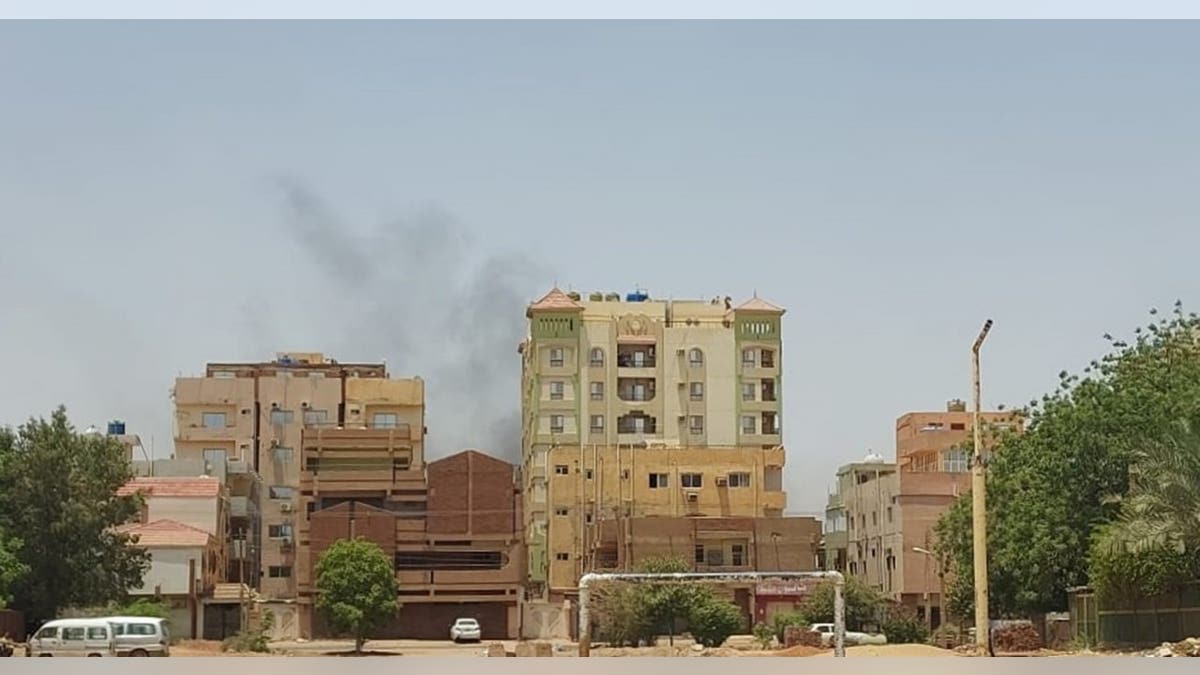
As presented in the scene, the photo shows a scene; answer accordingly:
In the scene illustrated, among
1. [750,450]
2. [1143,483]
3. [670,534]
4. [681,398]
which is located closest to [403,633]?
[670,534]

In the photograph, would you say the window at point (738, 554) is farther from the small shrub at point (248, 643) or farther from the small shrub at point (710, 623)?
the small shrub at point (248, 643)

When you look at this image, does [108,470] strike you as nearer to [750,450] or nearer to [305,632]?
[305,632]

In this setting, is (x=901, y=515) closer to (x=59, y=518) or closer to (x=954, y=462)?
(x=954, y=462)

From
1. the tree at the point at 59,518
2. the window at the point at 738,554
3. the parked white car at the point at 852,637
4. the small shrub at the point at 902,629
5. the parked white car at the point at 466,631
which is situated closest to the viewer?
the tree at the point at 59,518

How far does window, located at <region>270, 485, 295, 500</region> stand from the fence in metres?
48.2

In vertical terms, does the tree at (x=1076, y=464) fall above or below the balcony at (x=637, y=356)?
below

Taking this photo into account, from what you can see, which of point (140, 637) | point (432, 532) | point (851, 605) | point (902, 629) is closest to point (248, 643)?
point (140, 637)

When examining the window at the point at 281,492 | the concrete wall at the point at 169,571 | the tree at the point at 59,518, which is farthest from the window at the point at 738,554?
the tree at the point at 59,518

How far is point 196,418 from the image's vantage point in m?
86.6

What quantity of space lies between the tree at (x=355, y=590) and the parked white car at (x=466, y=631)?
8.23 ft

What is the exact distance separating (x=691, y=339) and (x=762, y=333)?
3401mm

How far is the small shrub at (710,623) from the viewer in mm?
56719

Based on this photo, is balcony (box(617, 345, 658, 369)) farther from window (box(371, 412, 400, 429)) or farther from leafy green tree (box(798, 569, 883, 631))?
leafy green tree (box(798, 569, 883, 631))

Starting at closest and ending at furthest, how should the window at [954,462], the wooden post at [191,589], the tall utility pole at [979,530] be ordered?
the tall utility pole at [979,530] < the wooden post at [191,589] < the window at [954,462]
